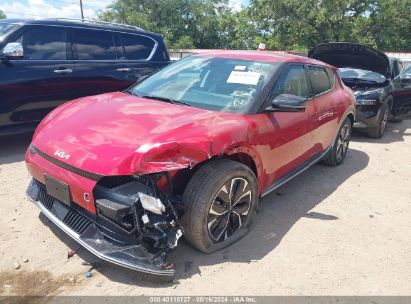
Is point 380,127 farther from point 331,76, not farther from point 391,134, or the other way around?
point 331,76

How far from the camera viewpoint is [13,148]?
5.56 meters

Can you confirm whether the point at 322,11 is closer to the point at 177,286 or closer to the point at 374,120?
the point at 374,120

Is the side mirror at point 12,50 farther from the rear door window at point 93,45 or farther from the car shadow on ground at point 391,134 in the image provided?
the car shadow on ground at point 391,134

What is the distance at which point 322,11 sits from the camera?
91.5 ft

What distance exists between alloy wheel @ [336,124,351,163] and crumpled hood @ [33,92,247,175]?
2737 mm

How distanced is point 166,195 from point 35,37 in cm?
380

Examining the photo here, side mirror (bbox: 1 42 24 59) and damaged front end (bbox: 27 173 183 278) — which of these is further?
side mirror (bbox: 1 42 24 59)

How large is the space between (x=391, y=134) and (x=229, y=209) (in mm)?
6244

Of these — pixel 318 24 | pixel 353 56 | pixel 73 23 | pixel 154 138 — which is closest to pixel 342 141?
pixel 353 56

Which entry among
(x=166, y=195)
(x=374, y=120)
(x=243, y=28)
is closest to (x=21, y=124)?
(x=166, y=195)

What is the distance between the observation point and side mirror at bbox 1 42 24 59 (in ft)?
15.7

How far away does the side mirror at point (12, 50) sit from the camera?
4797mm

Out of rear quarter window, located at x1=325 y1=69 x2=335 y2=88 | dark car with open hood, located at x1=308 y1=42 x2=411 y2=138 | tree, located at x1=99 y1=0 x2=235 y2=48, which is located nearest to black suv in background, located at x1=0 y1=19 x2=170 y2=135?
rear quarter window, located at x1=325 y1=69 x2=335 y2=88

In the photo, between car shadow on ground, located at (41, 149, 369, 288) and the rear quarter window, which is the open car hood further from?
car shadow on ground, located at (41, 149, 369, 288)
